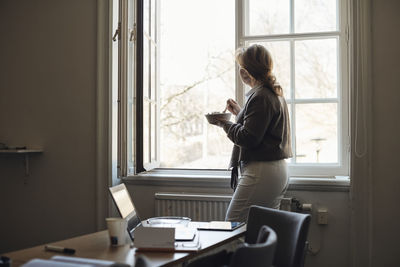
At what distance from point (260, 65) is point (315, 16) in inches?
35.3

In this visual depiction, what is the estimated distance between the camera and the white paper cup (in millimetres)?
1786

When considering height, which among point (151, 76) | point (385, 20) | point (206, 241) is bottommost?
point (206, 241)

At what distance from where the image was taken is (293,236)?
188 centimetres

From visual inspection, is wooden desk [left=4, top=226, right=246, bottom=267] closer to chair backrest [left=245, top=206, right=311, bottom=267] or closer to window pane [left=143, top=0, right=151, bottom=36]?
chair backrest [left=245, top=206, right=311, bottom=267]

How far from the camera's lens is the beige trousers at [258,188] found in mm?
2486

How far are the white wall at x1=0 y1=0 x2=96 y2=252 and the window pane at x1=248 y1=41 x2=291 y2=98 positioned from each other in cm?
129

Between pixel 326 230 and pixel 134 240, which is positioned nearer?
pixel 134 240

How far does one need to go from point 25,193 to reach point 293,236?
7.58ft

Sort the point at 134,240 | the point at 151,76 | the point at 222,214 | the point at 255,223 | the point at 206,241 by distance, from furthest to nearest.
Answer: the point at 151,76, the point at 222,214, the point at 255,223, the point at 206,241, the point at 134,240

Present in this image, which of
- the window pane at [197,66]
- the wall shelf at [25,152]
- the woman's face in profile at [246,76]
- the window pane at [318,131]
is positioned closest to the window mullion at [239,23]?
the window pane at [318,131]

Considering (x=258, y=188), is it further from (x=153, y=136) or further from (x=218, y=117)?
(x=153, y=136)

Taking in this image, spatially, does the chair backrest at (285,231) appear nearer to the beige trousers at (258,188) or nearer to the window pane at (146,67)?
the beige trousers at (258,188)

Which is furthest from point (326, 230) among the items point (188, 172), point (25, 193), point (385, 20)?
point (25, 193)

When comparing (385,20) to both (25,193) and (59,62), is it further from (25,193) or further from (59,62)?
(25,193)
